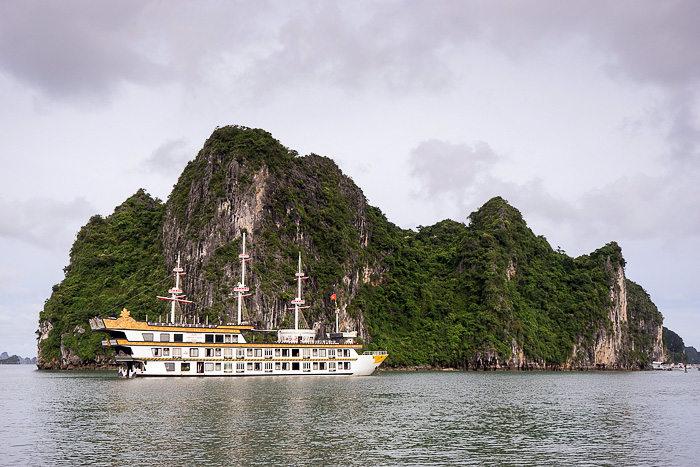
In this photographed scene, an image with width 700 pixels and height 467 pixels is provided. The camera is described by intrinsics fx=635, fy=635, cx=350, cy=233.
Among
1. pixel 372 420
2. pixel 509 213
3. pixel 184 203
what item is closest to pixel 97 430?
pixel 372 420

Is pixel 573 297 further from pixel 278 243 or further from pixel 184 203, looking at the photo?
pixel 184 203

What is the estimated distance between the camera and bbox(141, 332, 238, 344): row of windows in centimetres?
6856

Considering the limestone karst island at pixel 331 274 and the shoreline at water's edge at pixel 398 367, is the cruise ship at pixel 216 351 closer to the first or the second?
the limestone karst island at pixel 331 274

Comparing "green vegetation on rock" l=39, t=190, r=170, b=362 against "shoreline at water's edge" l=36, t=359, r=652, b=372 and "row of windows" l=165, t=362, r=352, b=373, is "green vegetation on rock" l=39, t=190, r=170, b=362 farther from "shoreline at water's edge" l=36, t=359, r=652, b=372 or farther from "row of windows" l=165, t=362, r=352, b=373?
"row of windows" l=165, t=362, r=352, b=373

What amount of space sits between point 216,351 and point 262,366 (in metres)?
6.66

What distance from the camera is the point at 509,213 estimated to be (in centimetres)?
14600

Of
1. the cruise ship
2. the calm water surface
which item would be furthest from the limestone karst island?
the calm water surface

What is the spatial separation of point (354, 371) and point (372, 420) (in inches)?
1979

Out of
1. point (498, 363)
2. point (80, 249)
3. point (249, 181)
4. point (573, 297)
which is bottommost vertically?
point (498, 363)

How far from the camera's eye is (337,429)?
29969 millimetres

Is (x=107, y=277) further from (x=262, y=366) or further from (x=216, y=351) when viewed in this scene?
(x=262, y=366)

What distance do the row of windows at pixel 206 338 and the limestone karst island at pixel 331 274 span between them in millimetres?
13822

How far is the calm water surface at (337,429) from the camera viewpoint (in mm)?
23359

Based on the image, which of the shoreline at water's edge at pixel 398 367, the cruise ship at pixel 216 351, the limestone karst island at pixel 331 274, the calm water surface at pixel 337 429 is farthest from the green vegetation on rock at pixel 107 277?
the calm water surface at pixel 337 429
